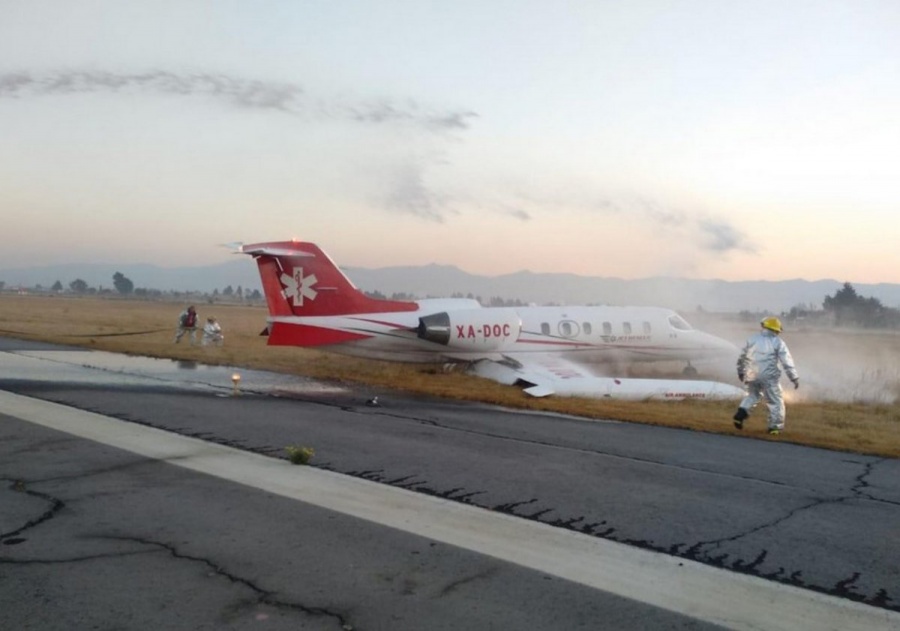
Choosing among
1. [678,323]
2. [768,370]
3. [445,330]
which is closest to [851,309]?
[678,323]

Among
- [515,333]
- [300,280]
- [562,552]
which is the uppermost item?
[300,280]

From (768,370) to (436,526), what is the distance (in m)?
9.51

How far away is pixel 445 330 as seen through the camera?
73.0ft

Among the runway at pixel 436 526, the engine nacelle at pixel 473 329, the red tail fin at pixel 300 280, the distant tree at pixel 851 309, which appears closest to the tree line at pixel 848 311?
the distant tree at pixel 851 309

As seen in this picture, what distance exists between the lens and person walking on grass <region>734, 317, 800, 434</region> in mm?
14359

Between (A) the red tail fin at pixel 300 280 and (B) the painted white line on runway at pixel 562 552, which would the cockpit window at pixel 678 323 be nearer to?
(A) the red tail fin at pixel 300 280

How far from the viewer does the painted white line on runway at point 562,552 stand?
5406 mm

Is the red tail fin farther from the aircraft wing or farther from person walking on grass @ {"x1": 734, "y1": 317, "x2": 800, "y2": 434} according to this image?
person walking on grass @ {"x1": 734, "y1": 317, "x2": 800, "y2": 434}

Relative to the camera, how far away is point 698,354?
88.1ft

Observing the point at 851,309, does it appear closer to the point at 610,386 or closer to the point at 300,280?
the point at 610,386

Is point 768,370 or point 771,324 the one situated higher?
point 771,324

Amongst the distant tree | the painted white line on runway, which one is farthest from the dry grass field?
the distant tree

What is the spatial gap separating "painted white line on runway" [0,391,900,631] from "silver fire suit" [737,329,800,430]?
28.5 feet

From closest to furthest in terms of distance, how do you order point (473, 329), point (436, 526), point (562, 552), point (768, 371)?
point (562, 552) → point (436, 526) → point (768, 371) → point (473, 329)
